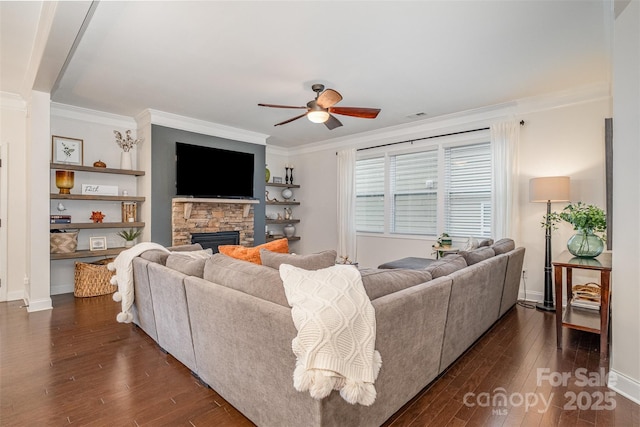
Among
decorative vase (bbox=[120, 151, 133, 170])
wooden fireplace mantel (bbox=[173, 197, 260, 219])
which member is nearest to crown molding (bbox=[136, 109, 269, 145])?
decorative vase (bbox=[120, 151, 133, 170])

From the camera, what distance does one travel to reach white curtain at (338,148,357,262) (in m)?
5.92

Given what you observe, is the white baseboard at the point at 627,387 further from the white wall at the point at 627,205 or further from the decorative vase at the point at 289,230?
the decorative vase at the point at 289,230

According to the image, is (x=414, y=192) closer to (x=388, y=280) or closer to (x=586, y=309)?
(x=586, y=309)

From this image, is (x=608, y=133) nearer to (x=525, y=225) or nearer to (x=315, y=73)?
(x=525, y=225)

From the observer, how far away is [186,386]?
2.12 meters

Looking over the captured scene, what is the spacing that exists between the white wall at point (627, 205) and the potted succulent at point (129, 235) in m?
5.37

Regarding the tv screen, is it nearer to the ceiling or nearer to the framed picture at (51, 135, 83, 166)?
the ceiling

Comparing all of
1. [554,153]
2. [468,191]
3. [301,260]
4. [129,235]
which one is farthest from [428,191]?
[129,235]

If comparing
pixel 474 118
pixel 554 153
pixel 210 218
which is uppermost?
pixel 474 118

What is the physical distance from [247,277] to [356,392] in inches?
33.9

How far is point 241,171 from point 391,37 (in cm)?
367

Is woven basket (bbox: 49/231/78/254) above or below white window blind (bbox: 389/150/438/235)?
below

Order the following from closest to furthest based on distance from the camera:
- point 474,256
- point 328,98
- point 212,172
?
1. point 474,256
2. point 328,98
3. point 212,172

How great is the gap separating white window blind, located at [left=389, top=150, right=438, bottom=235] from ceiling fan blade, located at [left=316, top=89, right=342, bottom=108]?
252 centimetres
